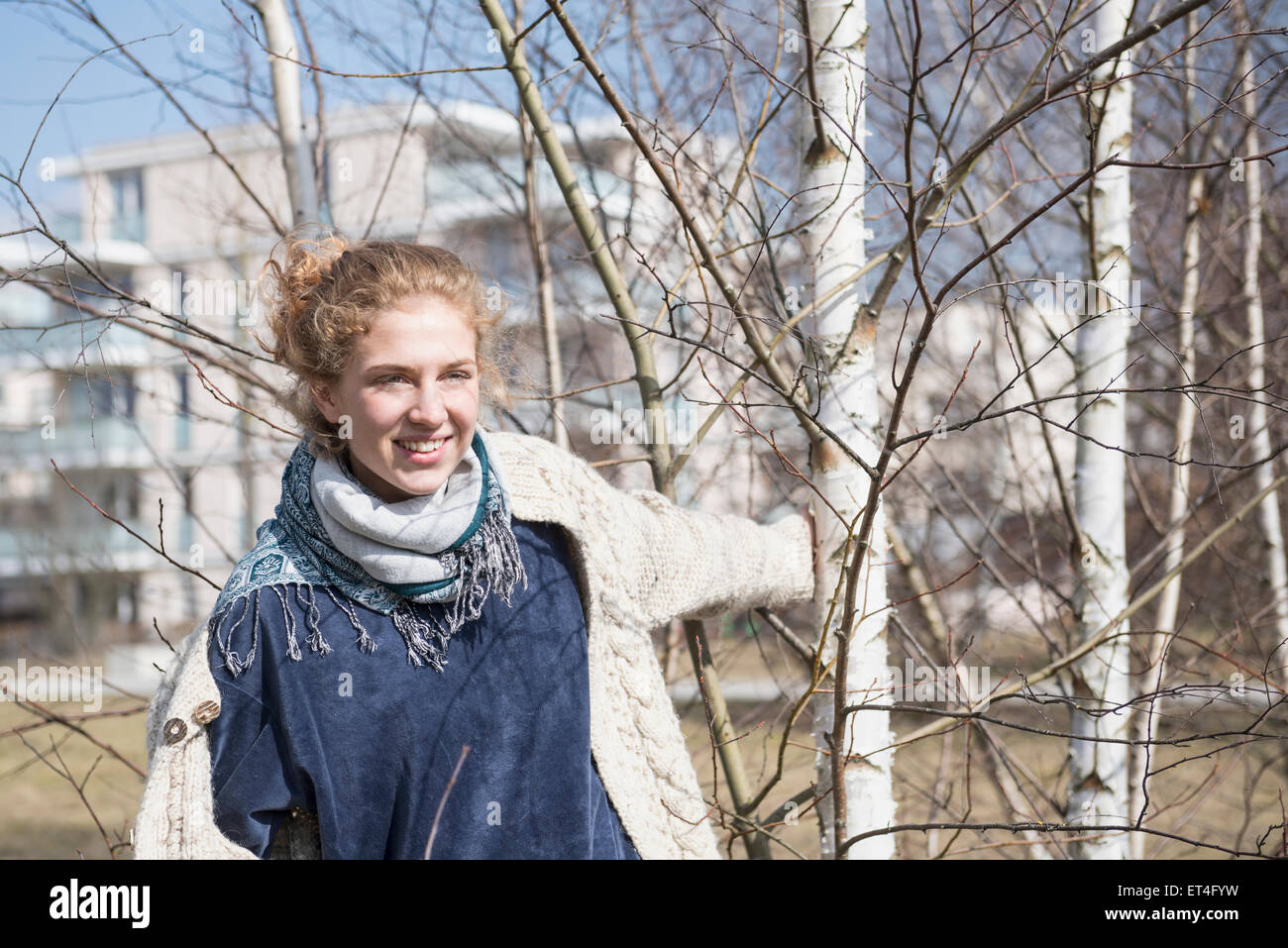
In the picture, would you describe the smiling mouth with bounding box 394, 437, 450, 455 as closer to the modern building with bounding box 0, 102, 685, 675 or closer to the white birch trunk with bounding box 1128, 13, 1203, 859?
the modern building with bounding box 0, 102, 685, 675

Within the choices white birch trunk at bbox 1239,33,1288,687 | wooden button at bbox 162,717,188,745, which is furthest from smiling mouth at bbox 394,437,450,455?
white birch trunk at bbox 1239,33,1288,687

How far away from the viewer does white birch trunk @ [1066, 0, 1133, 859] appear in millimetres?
2502

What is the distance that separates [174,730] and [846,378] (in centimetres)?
135

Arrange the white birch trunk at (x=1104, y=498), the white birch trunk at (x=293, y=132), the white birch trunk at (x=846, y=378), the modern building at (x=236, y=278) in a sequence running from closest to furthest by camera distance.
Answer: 1. the white birch trunk at (x=846, y=378)
2. the modern building at (x=236, y=278)
3. the white birch trunk at (x=1104, y=498)
4. the white birch trunk at (x=293, y=132)

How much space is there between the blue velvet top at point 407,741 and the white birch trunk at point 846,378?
54 centimetres

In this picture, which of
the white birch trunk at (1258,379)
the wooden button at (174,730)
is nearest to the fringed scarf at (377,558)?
the wooden button at (174,730)

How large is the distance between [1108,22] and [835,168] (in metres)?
0.89

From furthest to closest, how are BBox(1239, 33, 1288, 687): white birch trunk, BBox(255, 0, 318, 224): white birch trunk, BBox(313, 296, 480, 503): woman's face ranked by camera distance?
BBox(1239, 33, 1288, 687): white birch trunk → BBox(255, 0, 318, 224): white birch trunk → BBox(313, 296, 480, 503): woman's face

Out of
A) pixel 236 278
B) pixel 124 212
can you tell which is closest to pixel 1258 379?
pixel 236 278

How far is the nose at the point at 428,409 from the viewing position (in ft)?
5.67

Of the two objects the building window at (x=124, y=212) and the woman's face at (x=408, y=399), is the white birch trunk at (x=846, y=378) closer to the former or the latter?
the woman's face at (x=408, y=399)

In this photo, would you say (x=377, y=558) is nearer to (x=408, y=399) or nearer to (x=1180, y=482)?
(x=408, y=399)

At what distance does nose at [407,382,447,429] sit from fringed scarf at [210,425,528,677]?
0.13 m
